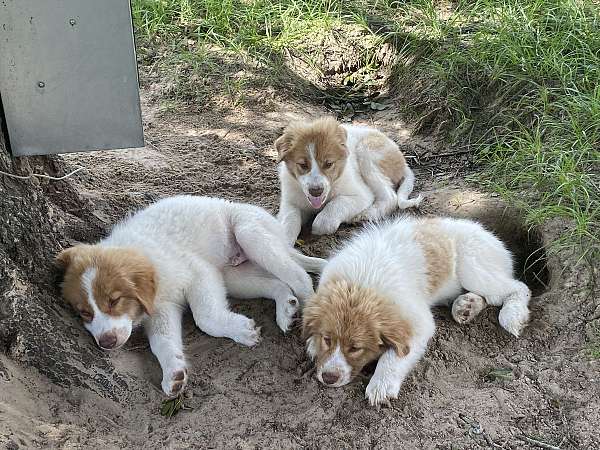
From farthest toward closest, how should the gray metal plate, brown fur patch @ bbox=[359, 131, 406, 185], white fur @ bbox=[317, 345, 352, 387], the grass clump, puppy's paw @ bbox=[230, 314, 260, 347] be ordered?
1. brown fur patch @ bbox=[359, 131, 406, 185]
2. the grass clump
3. puppy's paw @ bbox=[230, 314, 260, 347]
4. white fur @ bbox=[317, 345, 352, 387]
5. the gray metal plate

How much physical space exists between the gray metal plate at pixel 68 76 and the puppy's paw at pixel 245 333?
3.82 feet

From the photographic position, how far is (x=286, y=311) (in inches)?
159

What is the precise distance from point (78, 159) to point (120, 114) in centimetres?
213

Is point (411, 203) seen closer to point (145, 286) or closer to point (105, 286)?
point (145, 286)

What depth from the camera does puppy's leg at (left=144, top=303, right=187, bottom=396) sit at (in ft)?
11.6

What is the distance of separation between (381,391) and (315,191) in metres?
1.99

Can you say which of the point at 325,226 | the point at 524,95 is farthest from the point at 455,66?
the point at 325,226

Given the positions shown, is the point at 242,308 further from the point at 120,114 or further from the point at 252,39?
the point at 252,39

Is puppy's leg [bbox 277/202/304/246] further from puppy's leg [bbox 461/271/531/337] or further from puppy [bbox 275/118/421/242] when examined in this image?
puppy's leg [bbox 461/271/531/337]

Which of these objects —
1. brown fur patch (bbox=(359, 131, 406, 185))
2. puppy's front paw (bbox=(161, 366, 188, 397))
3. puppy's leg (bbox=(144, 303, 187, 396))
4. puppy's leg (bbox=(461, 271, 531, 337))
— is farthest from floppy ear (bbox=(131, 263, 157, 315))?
brown fur patch (bbox=(359, 131, 406, 185))

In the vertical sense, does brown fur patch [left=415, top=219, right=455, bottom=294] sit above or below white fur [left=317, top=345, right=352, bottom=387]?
above

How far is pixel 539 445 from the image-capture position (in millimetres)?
3266

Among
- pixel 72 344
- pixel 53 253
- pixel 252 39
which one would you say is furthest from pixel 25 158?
pixel 252 39

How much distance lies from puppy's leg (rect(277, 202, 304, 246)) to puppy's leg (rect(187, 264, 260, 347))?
1.06 meters
